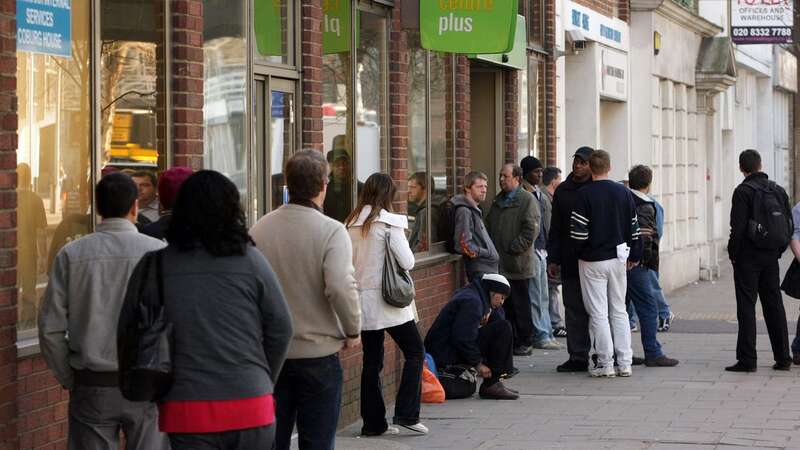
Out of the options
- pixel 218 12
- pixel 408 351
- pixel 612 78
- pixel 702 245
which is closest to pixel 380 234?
pixel 408 351

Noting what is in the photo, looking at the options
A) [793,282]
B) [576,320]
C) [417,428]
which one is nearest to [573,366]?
[576,320]

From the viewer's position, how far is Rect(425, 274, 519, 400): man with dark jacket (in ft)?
36.5

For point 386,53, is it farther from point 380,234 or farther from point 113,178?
point 113,178

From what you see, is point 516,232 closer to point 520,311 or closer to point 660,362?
point 520,311

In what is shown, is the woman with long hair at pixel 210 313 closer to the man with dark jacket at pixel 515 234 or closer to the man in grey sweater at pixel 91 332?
the man in grey sweater at pixel 91 332

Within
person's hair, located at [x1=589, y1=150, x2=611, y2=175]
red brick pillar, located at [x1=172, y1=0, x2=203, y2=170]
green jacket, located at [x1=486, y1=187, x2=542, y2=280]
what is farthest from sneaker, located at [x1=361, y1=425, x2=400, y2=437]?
green jacket, located at [x1=486, y1=187, x2=542, y2=280]

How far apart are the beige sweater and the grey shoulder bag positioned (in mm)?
2335

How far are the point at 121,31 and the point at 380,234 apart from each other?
6.81 ft

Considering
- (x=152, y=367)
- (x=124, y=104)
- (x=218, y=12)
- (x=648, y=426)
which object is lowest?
(x=648, y=426)

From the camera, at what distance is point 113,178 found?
6.36 metres

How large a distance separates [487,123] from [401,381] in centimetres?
701

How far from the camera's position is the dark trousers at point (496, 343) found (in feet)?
37.3

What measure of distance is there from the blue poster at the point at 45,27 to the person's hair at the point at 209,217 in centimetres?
238

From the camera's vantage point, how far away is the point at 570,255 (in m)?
13.1
